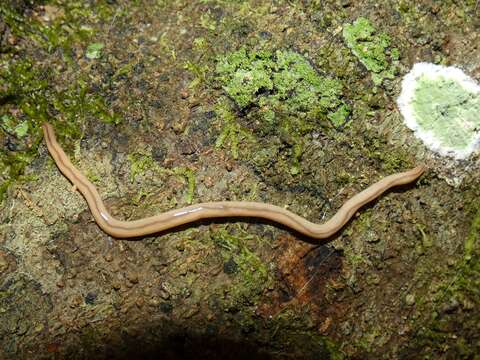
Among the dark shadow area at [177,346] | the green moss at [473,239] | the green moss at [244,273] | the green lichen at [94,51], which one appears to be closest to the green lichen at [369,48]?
the green moss at [473,239]

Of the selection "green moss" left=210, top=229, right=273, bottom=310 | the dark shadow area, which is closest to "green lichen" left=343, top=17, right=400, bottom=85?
"green moss" left=210, top=229, right=273, bottom=310

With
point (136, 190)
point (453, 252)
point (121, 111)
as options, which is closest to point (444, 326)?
point (453, 252)

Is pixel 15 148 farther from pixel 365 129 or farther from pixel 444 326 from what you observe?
pixel 444 326

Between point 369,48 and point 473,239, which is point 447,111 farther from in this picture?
point 473,239

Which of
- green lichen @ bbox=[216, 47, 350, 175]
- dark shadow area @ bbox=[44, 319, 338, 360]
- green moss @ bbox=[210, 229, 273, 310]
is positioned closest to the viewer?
dark shadow area @ bbox=[44, 319, 338, 360]

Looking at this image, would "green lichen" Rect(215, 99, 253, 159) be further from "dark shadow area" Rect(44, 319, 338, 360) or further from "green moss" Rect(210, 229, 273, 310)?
"dark shadow area" Rect(44, 319, 338, 360)

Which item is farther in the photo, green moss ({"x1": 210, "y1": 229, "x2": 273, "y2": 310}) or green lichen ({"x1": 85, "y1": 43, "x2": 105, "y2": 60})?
green lichen ({"x1": 85, "y1": 43, "x2": 105, "y2": 60})

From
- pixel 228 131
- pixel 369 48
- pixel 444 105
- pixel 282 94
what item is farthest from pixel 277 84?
pixel 444 105
